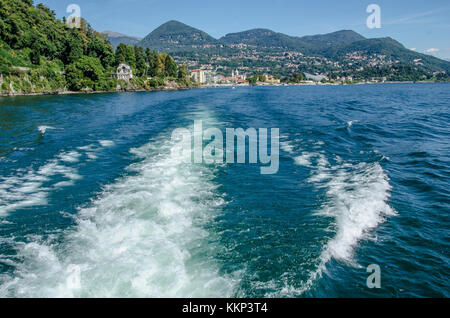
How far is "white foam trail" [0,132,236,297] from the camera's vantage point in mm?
4555

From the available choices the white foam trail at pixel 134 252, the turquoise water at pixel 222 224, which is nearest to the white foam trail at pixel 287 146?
the turquoise water at pixel 222 224

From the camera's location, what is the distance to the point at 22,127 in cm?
1947

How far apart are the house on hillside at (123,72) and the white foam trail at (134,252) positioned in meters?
79.8

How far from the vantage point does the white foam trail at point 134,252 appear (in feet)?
14.9

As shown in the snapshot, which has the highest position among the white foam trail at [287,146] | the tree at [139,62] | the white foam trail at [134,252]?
the tree at [139,62]

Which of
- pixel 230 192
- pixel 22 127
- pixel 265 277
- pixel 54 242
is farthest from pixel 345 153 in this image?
pixel 22 127

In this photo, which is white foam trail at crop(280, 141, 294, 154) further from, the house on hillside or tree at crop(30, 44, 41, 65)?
the house on hillside

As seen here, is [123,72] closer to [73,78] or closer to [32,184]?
[73,78]

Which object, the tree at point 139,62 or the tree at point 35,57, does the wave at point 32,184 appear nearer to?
the tree at point 35,57

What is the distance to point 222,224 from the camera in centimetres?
665

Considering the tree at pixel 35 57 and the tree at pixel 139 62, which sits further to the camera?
the tree at pixel 139 62

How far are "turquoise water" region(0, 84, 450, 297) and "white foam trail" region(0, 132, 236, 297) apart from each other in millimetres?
28

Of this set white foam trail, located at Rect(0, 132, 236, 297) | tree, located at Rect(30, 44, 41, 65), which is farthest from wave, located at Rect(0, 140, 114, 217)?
tree, located at Rect(30, 44, 41, 65)
